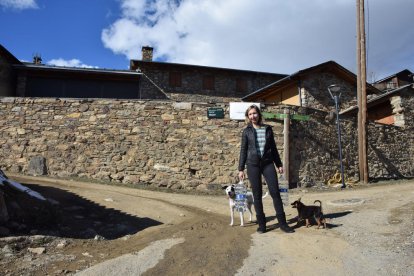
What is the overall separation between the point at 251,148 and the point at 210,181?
6.48 m

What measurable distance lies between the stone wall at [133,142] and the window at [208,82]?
9.56 m

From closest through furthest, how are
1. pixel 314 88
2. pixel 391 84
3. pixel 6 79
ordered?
pixel 6 79 → pixel 314 88 → pixel 391 84

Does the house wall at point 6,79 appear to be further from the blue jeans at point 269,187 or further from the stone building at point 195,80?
the blue jeans at point 269,187

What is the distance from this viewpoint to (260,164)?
16.5ft

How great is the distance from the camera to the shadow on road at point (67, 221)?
203 inches

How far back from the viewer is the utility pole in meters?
13.1

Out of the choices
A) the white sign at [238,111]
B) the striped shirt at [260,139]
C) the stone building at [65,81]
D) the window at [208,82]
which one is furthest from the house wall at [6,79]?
A: the striped shirt at [260,139]

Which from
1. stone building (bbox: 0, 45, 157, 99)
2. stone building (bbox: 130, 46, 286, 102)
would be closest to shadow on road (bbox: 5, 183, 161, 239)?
stone building (bbox: 0, 45, 157, 99)

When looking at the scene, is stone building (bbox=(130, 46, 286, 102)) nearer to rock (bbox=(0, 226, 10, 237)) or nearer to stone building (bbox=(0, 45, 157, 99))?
stone building (bbox=(0, 45, 157, 99))

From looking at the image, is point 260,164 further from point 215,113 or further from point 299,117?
point 299,117

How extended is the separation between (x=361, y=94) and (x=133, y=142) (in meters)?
9.10

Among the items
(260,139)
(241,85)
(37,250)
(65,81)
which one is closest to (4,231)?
(37,250)

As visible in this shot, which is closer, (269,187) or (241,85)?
(269,187)

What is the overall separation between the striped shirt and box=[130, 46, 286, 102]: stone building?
1570 centimetres
